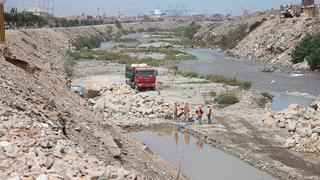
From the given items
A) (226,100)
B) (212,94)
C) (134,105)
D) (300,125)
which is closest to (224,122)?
(300,125)

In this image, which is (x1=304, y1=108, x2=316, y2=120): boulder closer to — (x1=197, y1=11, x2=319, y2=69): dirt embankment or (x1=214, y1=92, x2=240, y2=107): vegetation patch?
(x1=214, y1=92, x2=240, y2=107): vegetation patch

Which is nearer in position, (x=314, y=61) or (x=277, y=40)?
(x=314, y=61)

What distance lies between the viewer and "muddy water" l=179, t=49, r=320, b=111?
4033 centimetres

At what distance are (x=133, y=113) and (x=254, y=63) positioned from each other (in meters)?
44.3

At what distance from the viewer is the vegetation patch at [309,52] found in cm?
5822

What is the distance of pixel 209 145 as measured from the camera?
80.0 ft

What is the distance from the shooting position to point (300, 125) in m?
25.5

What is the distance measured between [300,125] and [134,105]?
11173mm

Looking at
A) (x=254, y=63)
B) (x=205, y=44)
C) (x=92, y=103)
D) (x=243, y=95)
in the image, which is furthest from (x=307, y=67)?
(x=205, y=44)

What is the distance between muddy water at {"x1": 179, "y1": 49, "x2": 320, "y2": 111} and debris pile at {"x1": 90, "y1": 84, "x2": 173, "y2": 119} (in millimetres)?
8679

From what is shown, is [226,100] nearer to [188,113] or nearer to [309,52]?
[188,113]

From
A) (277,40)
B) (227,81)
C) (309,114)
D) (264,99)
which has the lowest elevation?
(264,99)

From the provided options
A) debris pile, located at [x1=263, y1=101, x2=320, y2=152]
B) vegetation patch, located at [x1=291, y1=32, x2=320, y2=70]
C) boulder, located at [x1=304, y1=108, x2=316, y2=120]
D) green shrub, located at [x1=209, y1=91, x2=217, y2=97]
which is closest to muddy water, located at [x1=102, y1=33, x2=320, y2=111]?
vegetation patch, located at [x1=291, y1=32, x2=320, y2=70]

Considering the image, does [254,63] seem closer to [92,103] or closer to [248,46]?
[248,46]
